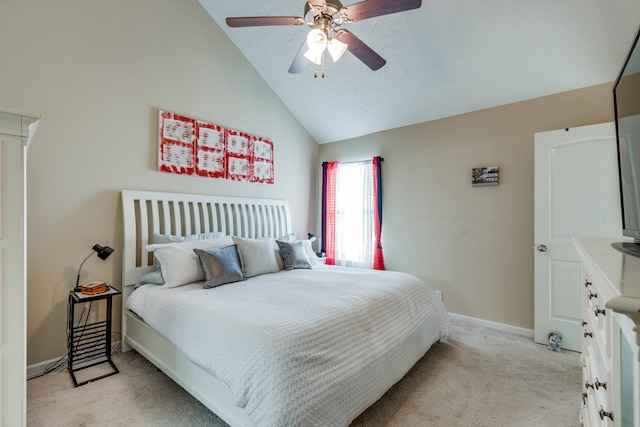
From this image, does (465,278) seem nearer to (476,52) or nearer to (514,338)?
(514,338)

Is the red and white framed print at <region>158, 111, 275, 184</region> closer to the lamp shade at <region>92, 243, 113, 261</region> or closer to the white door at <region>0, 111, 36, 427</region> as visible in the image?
the lamp shade at <region>92, 243, 113, 261</region>

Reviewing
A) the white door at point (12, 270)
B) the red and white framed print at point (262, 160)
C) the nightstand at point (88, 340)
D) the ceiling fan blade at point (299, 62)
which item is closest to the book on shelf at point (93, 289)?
the nightstand at point (88, 340)

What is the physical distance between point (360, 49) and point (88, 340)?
324cm

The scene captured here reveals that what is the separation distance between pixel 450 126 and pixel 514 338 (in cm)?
241

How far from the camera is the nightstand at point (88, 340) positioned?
216 centimetres

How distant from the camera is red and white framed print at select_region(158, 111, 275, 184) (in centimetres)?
296

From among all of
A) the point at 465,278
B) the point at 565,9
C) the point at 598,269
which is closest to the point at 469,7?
the point at 565,9

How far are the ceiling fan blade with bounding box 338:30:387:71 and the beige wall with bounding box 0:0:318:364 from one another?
6.42 ft

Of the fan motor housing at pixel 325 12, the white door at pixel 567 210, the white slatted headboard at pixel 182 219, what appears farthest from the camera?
the white slatted headboard at pixel 182 219

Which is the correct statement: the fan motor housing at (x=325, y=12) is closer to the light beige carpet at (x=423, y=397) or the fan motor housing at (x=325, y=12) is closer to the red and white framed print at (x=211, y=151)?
the red and white framed print at (x=211, y=151)

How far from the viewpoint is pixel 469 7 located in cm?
232

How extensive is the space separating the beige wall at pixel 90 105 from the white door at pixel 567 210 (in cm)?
351

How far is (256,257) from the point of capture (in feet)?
9.08

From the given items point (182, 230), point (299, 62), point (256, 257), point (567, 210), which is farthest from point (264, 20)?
point (567, 210)
